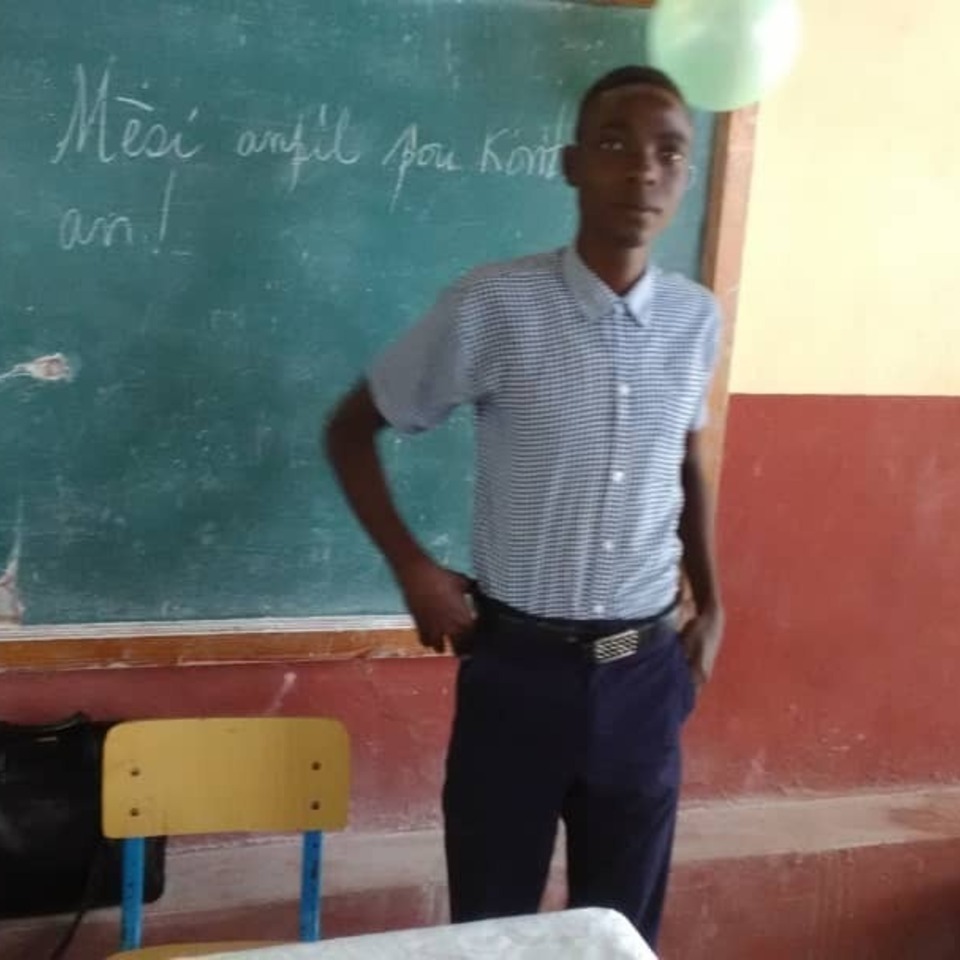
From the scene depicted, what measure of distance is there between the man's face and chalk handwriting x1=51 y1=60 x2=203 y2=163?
0.61 m

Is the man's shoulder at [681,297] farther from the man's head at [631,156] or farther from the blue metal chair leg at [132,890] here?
the blue metal chair leg at [132,890]

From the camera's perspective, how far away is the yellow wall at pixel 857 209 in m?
2.14

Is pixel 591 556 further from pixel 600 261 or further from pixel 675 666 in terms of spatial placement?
pixel 600 261

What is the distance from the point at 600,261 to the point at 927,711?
128cm

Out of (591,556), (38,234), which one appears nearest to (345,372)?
(38,234)

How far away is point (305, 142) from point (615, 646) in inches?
33.4

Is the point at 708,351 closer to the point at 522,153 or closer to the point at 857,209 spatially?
the point at 522,153

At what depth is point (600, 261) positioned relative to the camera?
1.62m

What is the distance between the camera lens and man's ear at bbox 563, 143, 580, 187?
1617 mm

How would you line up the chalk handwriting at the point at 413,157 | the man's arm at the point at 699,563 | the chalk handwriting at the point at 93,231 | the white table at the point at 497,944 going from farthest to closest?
the chalk handwriting at the point at 413,157 < the chalk handwriting at the point at 93,231 < the man's arm at the point at 699,563 < the white table at the point at 497,944

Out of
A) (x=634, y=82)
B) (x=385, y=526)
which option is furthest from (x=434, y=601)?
(x=634, y=82)

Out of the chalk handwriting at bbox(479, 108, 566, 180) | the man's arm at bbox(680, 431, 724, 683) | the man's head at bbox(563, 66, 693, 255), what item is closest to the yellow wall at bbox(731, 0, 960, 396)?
the chalk handwriting at bbox(479, 108, 566, 180)

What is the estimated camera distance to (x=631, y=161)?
1564 millimetres

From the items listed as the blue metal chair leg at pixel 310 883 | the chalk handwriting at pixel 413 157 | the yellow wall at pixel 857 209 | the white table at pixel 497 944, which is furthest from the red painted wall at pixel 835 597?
the white table at pixel 497 944
